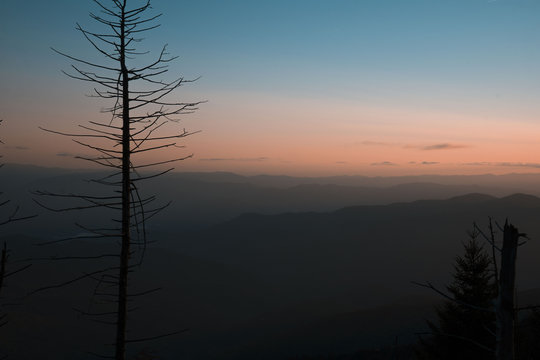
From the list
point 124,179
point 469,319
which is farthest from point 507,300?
point 469,319

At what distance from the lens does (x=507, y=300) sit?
400cm

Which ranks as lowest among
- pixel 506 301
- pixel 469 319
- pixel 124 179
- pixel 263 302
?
pixel 263 302

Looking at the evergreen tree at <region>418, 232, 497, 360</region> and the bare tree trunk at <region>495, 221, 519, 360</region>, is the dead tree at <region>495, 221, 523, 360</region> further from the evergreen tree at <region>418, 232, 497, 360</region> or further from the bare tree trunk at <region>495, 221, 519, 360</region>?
the evergreen tree at <region>418, 232, 497, 360</region>

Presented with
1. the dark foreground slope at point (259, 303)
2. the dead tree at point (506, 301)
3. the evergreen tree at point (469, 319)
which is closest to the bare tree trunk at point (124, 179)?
the dead tree at point (506, 301)

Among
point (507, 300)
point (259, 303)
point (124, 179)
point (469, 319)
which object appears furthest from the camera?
point (259, 303)

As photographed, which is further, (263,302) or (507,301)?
(263,302)

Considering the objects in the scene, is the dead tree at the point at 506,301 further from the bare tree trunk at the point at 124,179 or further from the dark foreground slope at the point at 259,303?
the dark foreground slope at the point at 259,303

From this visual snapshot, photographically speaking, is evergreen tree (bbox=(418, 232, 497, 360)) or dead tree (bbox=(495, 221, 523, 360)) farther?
evergreen tree (bbox=(418, 232, 497, 360))

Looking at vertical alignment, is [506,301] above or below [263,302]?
above

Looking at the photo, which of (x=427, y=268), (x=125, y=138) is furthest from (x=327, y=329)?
(x=427, y=268)

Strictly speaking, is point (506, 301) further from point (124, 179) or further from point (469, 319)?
point (469, 319)

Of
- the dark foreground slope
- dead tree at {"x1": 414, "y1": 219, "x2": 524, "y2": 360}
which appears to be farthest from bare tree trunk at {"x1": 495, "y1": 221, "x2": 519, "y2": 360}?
the dark foreground slope

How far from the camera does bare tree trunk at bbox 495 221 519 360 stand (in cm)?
387

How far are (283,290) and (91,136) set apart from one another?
149145mm
